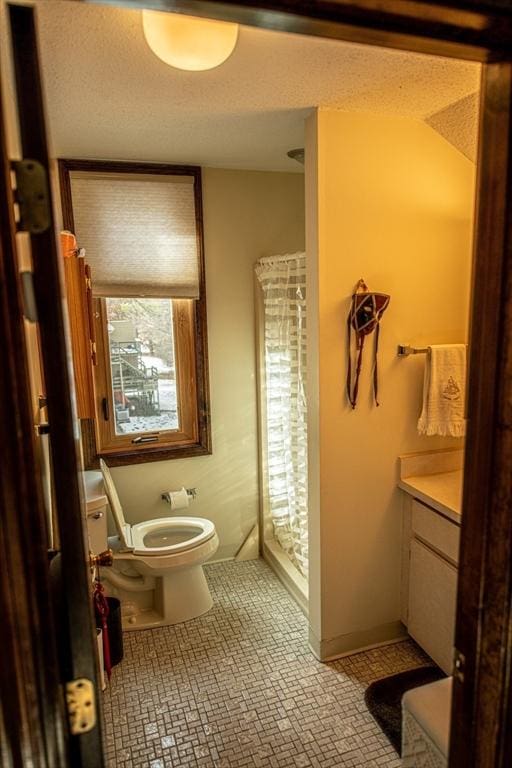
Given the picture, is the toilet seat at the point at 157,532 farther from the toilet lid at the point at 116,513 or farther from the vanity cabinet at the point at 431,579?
the vanity cabinet at the point at 431,579

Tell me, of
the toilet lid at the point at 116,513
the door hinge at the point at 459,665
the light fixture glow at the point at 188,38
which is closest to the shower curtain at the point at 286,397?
the toilet lid at the point at 116,513

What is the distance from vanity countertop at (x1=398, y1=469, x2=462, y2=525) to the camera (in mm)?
2008

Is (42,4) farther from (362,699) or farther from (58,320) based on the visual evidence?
(362,699)

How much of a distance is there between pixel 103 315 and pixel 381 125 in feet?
5.72

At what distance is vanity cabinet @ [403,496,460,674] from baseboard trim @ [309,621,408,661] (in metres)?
0.10

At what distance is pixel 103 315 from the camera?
9.36 ft

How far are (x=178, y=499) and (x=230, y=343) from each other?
1.01 metres

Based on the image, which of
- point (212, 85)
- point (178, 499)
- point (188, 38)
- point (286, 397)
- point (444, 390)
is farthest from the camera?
point (178, 499)

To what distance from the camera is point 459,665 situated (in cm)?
94

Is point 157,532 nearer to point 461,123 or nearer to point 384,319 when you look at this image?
point 384,319

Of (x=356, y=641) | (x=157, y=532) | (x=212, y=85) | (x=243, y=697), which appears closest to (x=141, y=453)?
(x=157, y=532)

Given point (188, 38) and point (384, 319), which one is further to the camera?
point (384, 319)

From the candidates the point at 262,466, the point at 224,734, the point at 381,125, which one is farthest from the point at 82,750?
the point at 262,466

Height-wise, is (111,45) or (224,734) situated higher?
(111,45)
